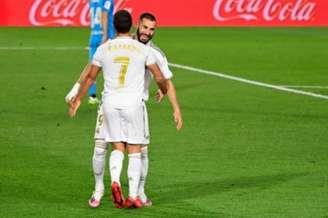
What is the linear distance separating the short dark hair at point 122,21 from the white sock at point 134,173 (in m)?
1.18

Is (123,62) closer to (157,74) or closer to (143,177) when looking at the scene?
(157,74)

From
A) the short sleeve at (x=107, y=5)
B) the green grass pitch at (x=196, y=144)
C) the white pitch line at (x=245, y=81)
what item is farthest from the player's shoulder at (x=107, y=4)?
the white pitch line at (x=245, y=81)

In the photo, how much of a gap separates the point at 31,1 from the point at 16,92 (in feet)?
54.8

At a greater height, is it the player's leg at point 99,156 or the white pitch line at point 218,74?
the player's leg at point 99,156

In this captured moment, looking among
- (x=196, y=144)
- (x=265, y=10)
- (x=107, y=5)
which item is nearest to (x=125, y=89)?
(x=196, y=144)

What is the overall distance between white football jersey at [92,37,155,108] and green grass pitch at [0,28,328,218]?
1064mm

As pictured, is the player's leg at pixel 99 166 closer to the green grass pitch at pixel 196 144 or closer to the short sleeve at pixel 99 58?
the green grass pitch at pixel 196 144

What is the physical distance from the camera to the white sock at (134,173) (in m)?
11.5

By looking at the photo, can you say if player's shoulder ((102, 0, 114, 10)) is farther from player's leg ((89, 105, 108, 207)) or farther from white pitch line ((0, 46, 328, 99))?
player's leg ((89, 105, 108, 207))

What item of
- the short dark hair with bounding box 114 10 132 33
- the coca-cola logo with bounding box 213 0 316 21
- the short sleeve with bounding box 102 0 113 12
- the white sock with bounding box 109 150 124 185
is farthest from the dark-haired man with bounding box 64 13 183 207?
the coca-cola logo with bounding box 213 0 316 21

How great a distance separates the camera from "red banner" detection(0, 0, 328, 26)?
39094 mm

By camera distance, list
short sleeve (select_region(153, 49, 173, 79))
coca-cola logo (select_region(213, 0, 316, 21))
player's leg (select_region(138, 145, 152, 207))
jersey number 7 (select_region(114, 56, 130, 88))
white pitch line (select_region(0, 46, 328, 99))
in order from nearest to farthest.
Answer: jersey number 7 (select_region(114, 56, 130, 88))
short sleeve (select_region(153, 49, 173, 79))
player's leg (select_region(138, 145, 152, 207))
white pitch line (select_region(0, 46, 328, 99))
coca-cola logo (select_region(213, 0, 316, 21))

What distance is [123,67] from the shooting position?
11.4m

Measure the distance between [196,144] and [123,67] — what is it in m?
4.67
